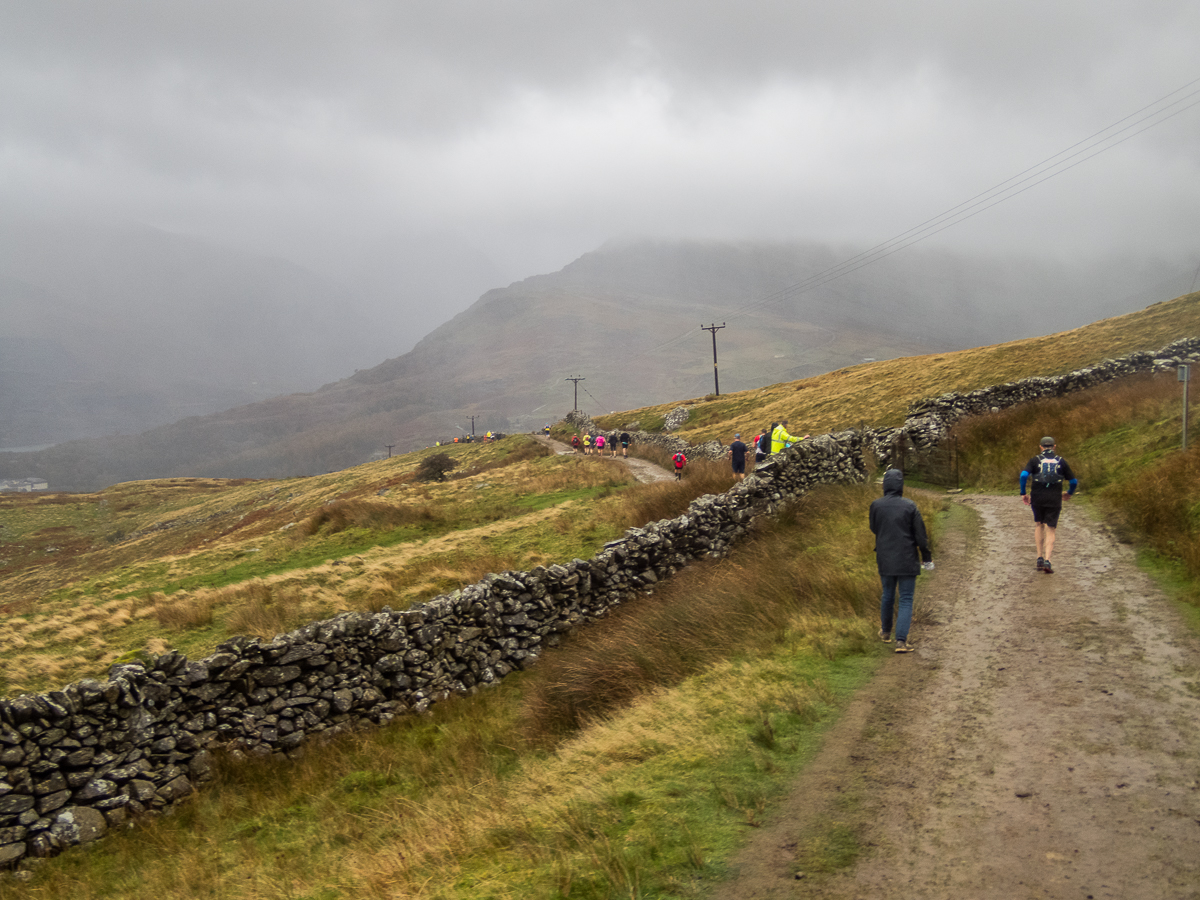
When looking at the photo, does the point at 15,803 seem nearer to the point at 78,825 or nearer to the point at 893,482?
the point at 78,825

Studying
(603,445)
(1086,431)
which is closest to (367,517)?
(603,445)

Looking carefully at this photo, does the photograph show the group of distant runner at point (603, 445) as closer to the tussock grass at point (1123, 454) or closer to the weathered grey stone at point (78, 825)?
the tussock grass at point (1123, 454)

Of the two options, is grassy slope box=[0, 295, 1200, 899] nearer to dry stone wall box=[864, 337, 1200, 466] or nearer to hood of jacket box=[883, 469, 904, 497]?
hood of jacket box=[883, 469, 904, 497]

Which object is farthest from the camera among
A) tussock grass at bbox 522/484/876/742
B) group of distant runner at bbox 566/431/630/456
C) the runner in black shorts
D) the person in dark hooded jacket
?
group of distant runner at bbox 566/431/630/456

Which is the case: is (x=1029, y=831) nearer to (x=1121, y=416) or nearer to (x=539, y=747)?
Answer: (x=539, y=747)

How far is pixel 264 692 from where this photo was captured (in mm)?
10102

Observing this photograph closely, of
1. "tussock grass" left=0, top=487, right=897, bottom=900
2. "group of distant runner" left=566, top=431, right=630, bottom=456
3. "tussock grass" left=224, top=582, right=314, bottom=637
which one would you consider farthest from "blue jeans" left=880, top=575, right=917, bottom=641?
"group of distant runner" left=566, top=431, right=630, bottom=456

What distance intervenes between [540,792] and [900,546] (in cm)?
548

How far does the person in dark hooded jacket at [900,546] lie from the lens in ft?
30.1

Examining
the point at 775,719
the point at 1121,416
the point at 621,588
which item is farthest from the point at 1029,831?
the point at 1121,416

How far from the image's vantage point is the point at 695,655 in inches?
408

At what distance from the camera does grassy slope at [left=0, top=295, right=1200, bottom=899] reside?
588 cm

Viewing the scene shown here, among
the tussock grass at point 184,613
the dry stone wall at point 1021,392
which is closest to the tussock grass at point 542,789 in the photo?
the tussock grass at point 184,613

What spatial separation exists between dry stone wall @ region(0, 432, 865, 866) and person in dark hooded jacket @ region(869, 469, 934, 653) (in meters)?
6.10
